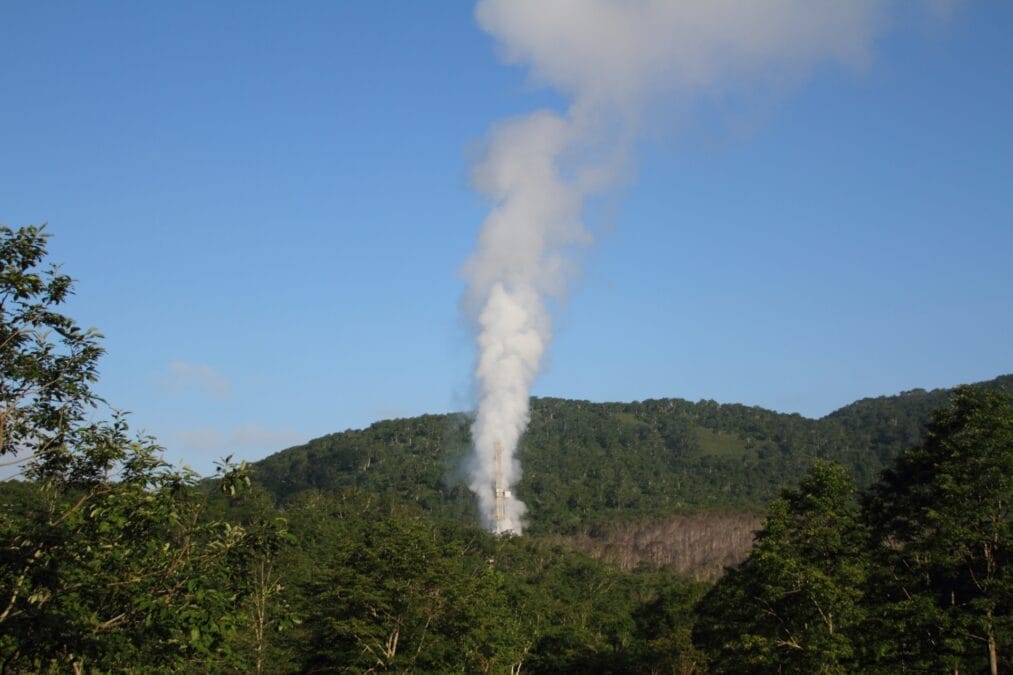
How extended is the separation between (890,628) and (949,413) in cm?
1149

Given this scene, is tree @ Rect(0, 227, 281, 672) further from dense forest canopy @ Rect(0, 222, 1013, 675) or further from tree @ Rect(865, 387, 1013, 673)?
tree @ Rect(865, 387, 1013, 673)

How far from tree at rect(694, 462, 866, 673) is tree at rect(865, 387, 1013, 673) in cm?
170

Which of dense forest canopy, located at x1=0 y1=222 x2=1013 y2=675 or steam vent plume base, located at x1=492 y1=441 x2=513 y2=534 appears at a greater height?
steam vent plume base, located at x1=492 y1=441 x2=513 y2=534

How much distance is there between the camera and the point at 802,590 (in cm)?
3734

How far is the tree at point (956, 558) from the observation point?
35438mm

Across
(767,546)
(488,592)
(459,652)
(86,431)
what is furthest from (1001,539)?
(86,431)

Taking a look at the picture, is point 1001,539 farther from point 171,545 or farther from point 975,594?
point 171,545

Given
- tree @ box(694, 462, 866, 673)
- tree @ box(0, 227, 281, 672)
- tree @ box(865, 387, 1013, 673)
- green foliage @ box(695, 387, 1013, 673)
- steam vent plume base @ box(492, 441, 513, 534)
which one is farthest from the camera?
steam vent plume base @ box(492, 441, 513, 534)

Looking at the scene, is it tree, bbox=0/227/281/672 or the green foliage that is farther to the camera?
the green foliage

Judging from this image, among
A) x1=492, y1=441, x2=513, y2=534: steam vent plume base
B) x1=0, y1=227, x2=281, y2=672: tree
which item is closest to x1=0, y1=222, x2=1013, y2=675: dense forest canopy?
x1=0, y1=227, x2=281, y2=672: tree

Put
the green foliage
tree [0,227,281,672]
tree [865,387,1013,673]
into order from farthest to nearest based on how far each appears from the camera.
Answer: the green foliage < tree [865,387,1013,673] < tree [0,227,281,672]

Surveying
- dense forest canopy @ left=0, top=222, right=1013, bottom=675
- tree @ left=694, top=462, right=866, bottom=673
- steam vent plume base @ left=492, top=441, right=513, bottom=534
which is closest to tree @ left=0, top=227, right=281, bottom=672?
dense forest canopy @ left=0, top=222, right=1013, bottom=675

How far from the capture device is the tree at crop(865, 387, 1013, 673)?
1395 inches

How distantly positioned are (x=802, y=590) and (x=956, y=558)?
608cm
